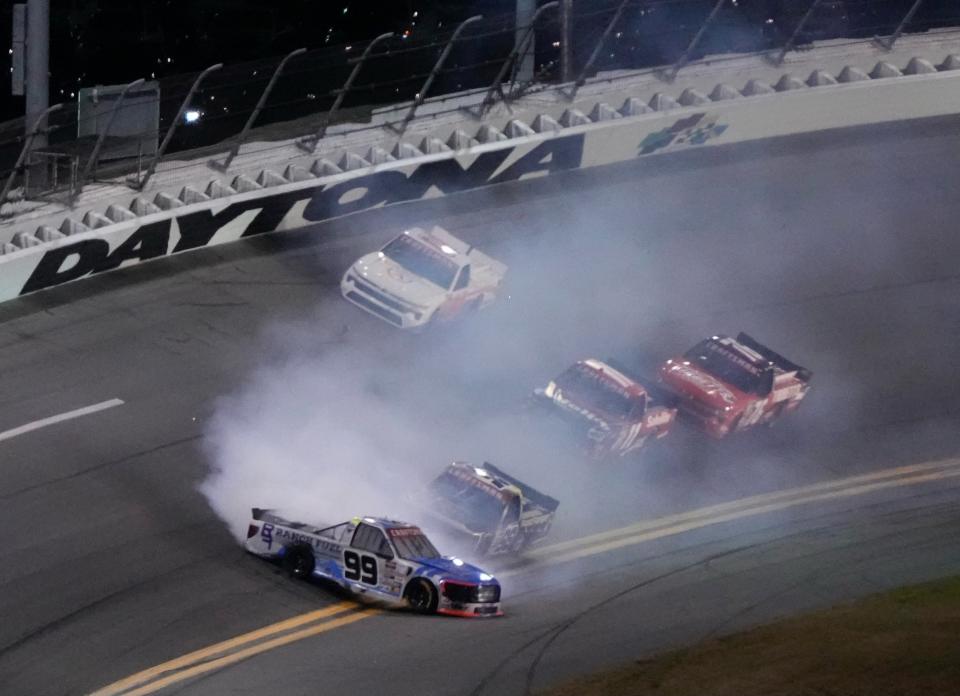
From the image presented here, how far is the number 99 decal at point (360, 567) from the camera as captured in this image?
51.9 ft

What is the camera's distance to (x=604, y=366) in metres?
20.0

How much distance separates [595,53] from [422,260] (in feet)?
21.6

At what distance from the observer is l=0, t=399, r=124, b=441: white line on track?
18938 mm

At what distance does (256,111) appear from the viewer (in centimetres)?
2419

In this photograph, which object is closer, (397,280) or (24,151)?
(24,151)

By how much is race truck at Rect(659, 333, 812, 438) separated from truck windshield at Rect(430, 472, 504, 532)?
4274 millimetres

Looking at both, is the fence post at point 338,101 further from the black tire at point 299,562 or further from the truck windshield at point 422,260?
the black tire at point 299,562

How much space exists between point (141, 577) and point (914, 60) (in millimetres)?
19788

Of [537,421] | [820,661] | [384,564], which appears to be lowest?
[537,421]

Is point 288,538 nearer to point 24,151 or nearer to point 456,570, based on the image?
point 456,570

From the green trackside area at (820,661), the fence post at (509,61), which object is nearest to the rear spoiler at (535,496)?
the green trackside area at (820,661)

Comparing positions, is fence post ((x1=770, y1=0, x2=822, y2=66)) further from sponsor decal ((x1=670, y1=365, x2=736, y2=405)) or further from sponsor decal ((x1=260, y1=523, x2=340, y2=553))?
sponsor decal ((x1=260, y1=523, x2=340, y2=553))

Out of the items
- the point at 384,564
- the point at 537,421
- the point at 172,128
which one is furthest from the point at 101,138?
the point at 384,564

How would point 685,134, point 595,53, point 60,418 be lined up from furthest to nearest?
point 685,134
point 595,53
point 60,418
